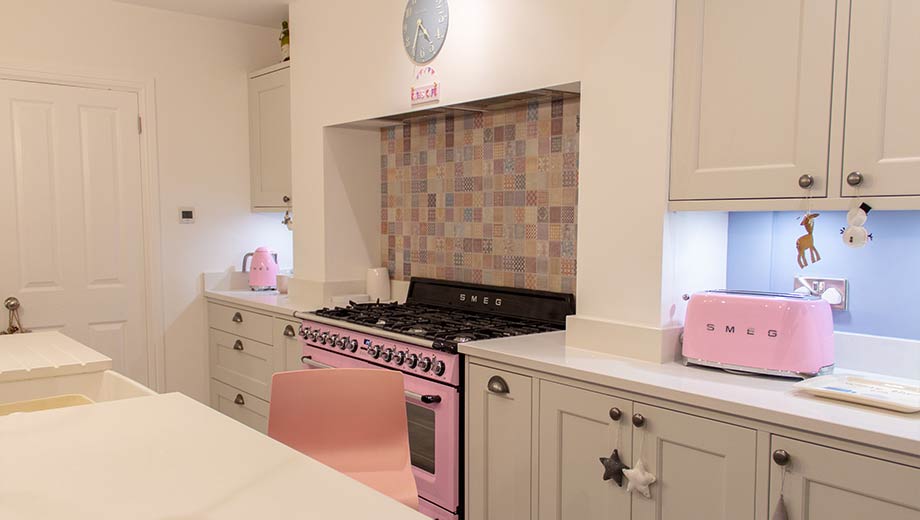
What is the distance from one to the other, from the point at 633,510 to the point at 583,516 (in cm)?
20

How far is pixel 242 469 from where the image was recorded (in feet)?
4.32

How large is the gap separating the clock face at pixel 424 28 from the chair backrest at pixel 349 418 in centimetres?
151

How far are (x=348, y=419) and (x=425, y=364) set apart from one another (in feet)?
2.02

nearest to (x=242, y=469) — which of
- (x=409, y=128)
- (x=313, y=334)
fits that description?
(x=313, y=334)

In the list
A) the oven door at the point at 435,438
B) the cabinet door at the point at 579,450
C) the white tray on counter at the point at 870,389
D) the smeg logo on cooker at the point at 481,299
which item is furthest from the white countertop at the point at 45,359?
the white tray on counter at the point at 870,389

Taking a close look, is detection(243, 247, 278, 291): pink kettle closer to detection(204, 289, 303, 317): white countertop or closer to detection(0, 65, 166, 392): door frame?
detection(204, 289, 303, 317): white countertop

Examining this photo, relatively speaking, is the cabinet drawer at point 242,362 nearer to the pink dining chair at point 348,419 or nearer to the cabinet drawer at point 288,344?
the cabinet drawer at point 288,344

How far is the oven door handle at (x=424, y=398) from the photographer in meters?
2.53

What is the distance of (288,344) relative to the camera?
138 inches

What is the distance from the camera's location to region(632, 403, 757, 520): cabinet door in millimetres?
1678

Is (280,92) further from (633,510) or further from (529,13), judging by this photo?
(633,510)

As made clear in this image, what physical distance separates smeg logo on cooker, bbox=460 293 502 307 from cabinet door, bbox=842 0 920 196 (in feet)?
5.35

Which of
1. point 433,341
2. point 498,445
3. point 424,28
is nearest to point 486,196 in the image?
point 424,28

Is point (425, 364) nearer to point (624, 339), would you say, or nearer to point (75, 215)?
point (624, 339)
